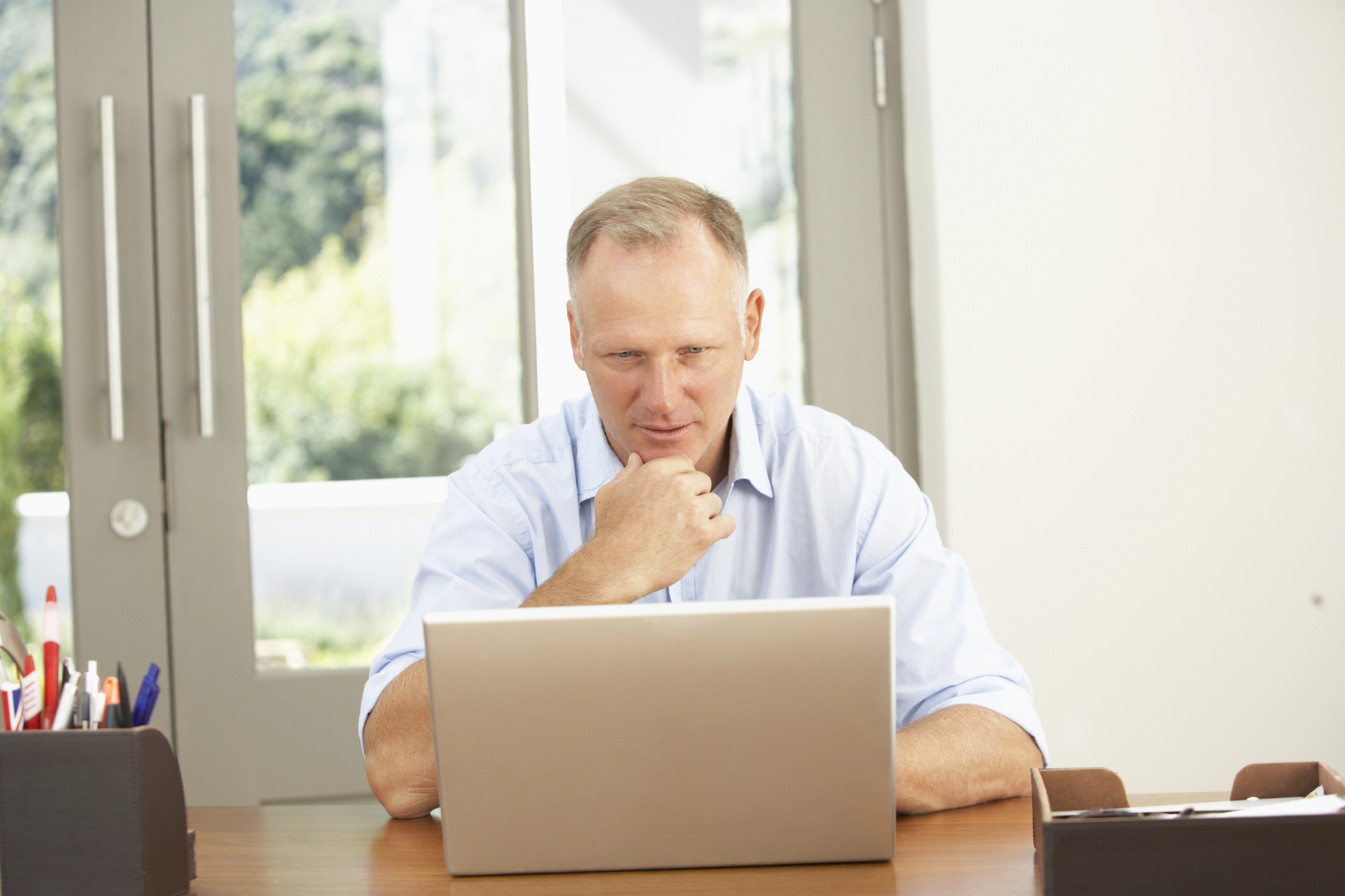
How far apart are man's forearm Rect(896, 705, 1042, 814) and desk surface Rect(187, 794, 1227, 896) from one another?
1 cm

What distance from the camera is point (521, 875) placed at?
2.72 ft

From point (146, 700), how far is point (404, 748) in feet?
1.00

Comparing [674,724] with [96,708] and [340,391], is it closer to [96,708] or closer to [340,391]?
[96,708]

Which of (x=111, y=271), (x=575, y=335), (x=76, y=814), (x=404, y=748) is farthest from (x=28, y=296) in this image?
(x=76, y=814)

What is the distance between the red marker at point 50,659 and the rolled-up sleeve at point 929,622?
80 centimetres

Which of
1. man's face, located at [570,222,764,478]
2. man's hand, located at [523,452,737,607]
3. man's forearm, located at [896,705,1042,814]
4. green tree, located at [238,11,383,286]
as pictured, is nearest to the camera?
man's forearm, located at [896,705,1042,814]

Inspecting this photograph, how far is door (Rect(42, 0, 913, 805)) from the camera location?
2100mm

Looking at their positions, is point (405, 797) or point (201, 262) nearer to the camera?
point (405, 797)

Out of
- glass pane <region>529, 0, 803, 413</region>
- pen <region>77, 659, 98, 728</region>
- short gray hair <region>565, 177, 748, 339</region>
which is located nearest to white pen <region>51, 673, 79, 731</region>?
pen <region>77, 659, 98, 728</region>

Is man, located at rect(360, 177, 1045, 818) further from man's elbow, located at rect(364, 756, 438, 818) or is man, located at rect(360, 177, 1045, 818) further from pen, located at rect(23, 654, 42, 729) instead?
pen, located at rect(23, 654, 42, 729)

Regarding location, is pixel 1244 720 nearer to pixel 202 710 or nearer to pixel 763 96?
pixel 763 96

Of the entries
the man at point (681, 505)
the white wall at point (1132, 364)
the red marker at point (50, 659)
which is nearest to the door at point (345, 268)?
the white wall at point (1132, 364)

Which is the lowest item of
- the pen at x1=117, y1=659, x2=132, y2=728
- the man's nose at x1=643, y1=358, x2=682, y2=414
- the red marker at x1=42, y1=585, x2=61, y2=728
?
the pen at x1=117, y1=659, x2=132, y2=728

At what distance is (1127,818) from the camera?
684 millimetres
